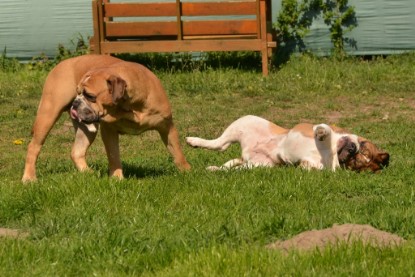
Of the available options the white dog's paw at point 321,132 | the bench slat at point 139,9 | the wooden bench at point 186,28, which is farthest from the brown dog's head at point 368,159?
the bench slat at point 139,9

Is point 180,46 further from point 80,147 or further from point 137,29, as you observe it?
point 80,147

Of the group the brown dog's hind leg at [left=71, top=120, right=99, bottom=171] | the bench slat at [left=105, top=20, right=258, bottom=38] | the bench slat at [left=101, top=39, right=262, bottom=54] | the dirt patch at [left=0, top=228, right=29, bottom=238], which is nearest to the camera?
the dirt patch at [left=0, top=228, right=29, bottom=238]

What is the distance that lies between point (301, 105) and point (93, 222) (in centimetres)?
794

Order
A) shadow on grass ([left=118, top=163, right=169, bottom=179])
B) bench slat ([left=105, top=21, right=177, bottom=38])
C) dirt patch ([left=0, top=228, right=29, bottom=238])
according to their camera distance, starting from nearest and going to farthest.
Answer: dirt patch ([left=0, top=228, right=29, bottom=238]) → shadow on grass ([left=118, top=163, right=169, bottom=179]) → bench slat ([left=105, top=21, right=177, bottom=38])

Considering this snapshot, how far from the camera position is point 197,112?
13.8 m

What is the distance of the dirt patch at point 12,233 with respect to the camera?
21.3 feet

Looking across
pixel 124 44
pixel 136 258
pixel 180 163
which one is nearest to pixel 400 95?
pixel 124 44

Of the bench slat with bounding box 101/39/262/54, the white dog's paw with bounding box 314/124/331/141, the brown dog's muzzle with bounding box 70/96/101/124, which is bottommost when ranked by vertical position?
the white dog's paw with bounding box 314/124/331/141

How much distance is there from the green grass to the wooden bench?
12.9ft

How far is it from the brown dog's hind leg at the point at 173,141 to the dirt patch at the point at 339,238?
280 centimetres

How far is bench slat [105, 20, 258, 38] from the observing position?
1673 centimetres

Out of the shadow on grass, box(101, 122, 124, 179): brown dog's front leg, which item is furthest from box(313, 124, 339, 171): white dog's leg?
box(101, 122, 124, 179): brown dog's front leg

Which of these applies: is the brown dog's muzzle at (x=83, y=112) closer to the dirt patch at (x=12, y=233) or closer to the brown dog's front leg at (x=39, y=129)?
the brown dog's front leg at (x=39, y=129)

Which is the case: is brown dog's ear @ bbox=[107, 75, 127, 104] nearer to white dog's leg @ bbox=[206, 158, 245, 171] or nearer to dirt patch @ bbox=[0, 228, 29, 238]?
white dog's leg @ bbox=[206, 158, 245, 171]
